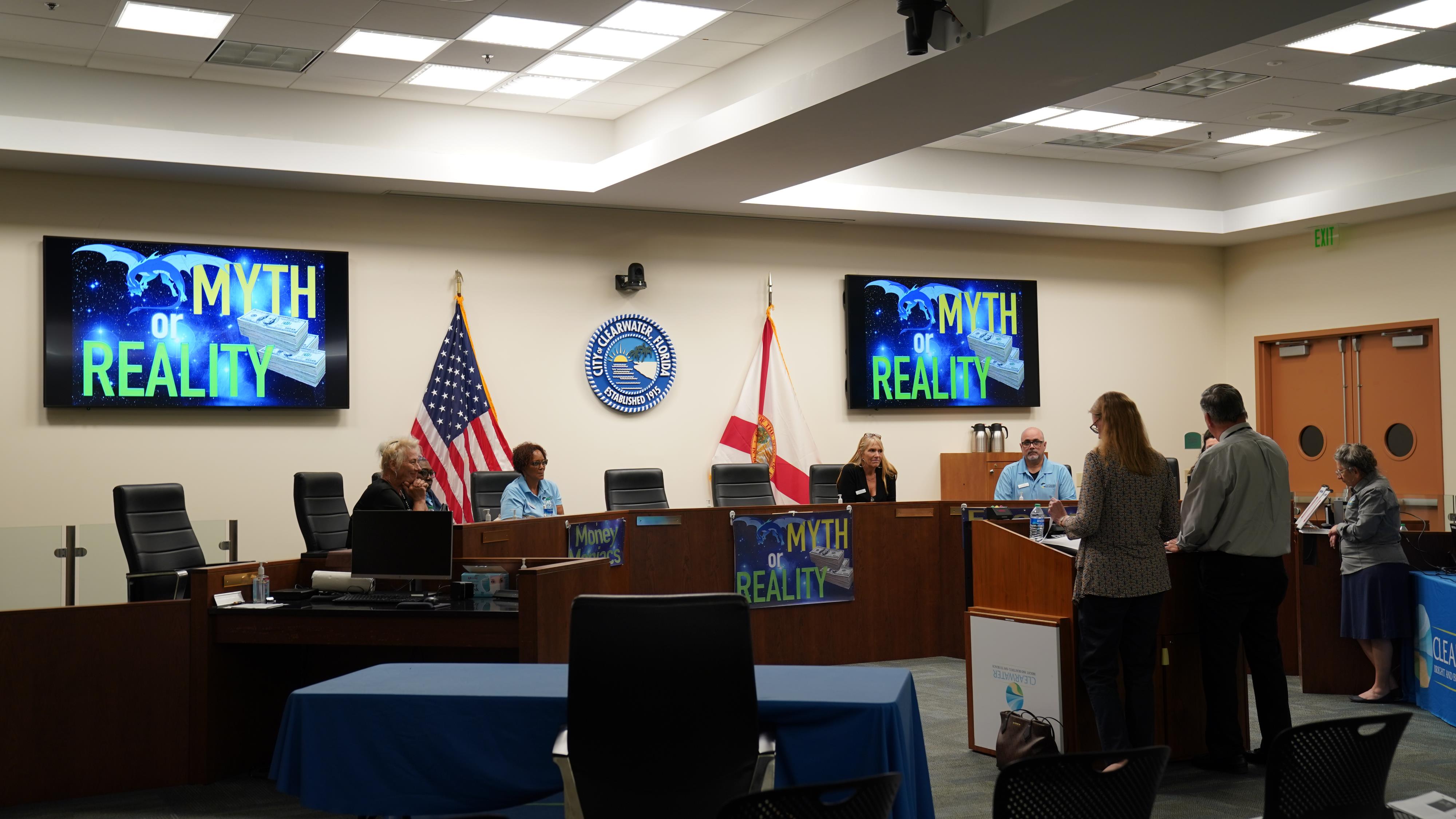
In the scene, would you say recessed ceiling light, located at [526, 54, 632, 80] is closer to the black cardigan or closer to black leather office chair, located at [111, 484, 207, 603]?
the black cardigan

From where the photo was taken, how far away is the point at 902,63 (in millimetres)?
6148

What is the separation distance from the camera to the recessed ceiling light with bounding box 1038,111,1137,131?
892 cm

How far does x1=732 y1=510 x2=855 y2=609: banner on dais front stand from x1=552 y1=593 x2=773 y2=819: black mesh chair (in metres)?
4.61

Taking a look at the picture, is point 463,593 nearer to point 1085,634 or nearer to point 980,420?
point 1085,634

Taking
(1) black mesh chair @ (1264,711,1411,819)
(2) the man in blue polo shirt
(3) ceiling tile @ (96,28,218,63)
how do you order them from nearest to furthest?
(1) black mesh chair @ (1264,711,1411,819)
(3) ceiling tile @ (96,28,218,63)
(2) the man in blue polo shirt

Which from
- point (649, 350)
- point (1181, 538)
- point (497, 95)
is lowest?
point (1181, 538)

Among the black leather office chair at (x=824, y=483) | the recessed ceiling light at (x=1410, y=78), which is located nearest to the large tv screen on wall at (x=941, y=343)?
the black leather office chair at (x=824, y=483)

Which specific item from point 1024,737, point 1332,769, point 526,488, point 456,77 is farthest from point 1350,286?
point 1332,769

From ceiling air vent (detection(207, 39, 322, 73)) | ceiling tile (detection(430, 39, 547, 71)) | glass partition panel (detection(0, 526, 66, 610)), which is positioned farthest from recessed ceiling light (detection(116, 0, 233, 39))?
glass partition panel (detection(0, 526, 66, 610))

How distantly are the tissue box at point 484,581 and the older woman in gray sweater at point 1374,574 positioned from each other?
4485 mm

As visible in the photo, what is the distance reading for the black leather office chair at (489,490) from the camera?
786 cm

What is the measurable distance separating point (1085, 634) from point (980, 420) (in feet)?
19.8

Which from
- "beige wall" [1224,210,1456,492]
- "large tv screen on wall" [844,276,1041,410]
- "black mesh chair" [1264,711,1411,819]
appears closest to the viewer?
"black mesh chair" [1264,711,1411,819]

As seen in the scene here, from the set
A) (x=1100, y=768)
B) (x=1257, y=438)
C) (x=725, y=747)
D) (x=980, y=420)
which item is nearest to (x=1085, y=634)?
(x=1257, y=438)
